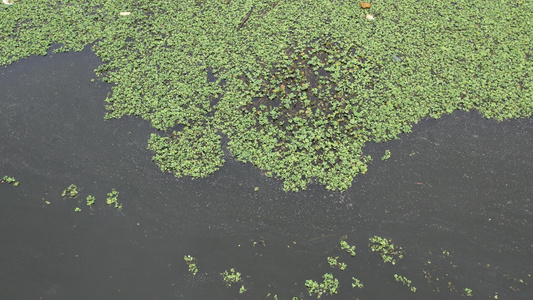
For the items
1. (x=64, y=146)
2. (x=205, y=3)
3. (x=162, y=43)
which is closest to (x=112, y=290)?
(x=64, y=146)

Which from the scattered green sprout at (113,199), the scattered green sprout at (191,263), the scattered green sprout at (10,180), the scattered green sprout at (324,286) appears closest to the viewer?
the scattered green sprout at (324,286)

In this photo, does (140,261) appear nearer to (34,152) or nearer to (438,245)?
(34,152)

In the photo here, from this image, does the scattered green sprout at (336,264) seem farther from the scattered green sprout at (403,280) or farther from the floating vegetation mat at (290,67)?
the floating vegetation mat at (290,67)

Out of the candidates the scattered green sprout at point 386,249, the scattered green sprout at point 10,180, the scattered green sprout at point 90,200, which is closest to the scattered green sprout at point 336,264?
the scattered green sprout at point 386,249

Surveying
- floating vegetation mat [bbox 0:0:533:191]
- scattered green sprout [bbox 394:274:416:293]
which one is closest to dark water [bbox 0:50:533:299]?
scattered green sprout [bbox 394:274:416:293]

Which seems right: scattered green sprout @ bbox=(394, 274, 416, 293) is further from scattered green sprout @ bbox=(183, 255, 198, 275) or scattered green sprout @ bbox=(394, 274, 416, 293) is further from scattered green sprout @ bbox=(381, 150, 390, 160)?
scattered green sprout @ bbox=(183, 255, 198, 275)

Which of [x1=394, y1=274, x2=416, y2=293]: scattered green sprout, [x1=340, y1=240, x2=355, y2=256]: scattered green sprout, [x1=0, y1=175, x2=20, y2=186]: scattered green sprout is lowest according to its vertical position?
[x1=0, y1=175, x2=20, y2=186]: scattered green sprout
